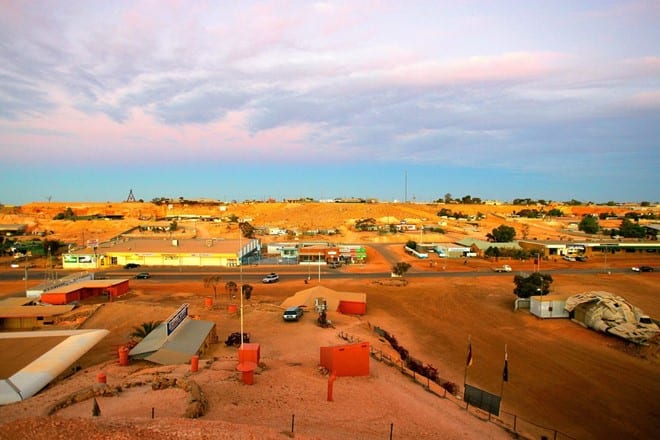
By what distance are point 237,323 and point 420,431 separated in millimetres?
18347

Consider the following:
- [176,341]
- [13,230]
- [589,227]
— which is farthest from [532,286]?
[13,230]

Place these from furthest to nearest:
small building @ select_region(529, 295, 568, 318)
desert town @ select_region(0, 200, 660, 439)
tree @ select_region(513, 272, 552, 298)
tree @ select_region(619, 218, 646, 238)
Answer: tree @ select_region(619, 218, 646, 238) < tree @ select_region(513, 272, 552, 298) < small building @ select_region(529, 295, 568, 318) < desert town @ select_region(0, 200, 660, 439)

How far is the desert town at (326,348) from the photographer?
45.5ft

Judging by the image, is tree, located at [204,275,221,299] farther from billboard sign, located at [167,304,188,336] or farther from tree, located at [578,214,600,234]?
tree, located at [578,214,600,234]

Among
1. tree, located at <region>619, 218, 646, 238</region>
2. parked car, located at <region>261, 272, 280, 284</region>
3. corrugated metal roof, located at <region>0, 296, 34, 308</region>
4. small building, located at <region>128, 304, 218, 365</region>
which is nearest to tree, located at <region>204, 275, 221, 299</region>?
parked car, located at <region>261, 272, 280, 284</region>

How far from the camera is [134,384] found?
15.7 metres

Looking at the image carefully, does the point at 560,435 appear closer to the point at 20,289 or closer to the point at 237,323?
the point at 237,323

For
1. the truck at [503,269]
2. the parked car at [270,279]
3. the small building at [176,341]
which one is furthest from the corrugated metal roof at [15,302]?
the truck at [503,269]

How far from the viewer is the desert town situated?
45.5 feet

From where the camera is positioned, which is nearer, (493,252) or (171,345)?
(171,345)

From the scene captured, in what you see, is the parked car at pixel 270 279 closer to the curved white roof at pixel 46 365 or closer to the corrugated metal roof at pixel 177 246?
the corrugated metal roof at pixel 177 246

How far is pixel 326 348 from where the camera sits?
63.2 feet

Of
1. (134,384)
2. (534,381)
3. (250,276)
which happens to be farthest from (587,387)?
(250,276)

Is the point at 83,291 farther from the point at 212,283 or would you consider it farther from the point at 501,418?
the point at 501,418
